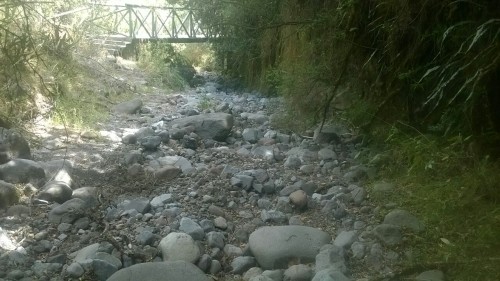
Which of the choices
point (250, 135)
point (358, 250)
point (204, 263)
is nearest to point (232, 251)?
point (204, 263)

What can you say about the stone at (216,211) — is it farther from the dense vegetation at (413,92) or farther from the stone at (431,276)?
the stone at (431,276)

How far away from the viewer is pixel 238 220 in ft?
13.7

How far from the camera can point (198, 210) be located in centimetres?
431

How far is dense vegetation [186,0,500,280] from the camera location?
3.09m

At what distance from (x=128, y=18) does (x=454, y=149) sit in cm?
932

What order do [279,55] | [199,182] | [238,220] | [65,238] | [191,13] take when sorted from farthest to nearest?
[191,13] → [279,55] → [199,182] → [238,220] → [65,238]

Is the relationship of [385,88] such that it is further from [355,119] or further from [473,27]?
[473,27]

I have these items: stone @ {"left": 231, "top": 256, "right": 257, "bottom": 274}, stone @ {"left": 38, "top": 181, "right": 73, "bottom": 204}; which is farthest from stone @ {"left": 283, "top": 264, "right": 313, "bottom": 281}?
stone @ {"left": 38, "top": 181, "right": 73, "bottom": 204}

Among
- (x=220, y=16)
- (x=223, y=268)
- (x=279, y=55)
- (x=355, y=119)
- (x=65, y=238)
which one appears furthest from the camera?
(x=220, y=16)

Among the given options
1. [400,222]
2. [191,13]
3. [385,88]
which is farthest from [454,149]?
[191,13]

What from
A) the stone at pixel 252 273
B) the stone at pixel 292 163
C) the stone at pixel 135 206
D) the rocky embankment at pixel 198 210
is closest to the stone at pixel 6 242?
the rocky embankment at pixel 198 210

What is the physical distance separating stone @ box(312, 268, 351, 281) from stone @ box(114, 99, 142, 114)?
18.0 feet

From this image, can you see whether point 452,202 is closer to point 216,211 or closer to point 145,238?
point 216,211

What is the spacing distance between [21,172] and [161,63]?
23.4 ft
